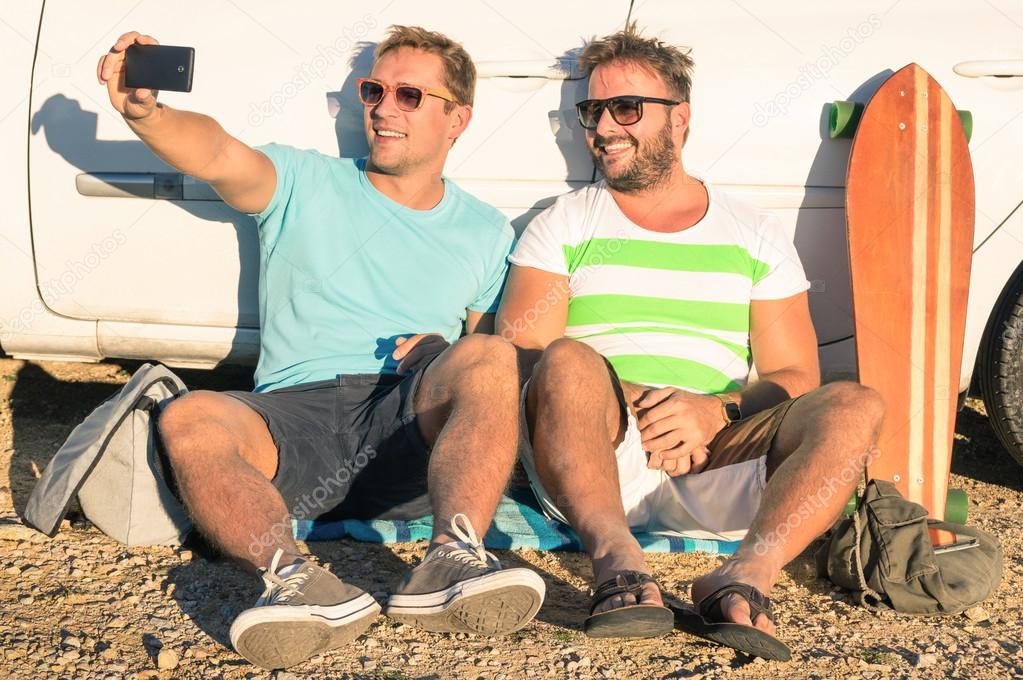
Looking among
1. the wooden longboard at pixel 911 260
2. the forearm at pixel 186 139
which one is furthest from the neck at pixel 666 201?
the forearm at pixel 186 139

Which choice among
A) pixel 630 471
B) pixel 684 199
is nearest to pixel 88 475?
pixel 630 471

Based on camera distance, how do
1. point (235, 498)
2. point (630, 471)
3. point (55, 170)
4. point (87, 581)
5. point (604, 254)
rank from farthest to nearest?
point (55, 170), point (604, 254), point (630, 471), point (87, 581), point (235, 498)

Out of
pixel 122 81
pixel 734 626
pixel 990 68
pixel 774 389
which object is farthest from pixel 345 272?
pixel 990 68

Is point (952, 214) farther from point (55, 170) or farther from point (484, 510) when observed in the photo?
point (55, 170)

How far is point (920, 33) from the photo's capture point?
340cm

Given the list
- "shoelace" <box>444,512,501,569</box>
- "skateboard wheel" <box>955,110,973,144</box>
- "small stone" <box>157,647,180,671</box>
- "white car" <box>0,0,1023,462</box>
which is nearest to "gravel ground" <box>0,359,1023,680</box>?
"small stone" <box>157,647,180,671</box>

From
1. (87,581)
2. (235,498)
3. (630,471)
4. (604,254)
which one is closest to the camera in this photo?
(235,498)

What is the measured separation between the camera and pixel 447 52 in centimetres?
327

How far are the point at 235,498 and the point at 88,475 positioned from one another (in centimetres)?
55

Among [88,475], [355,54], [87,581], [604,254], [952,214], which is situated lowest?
[87,581]

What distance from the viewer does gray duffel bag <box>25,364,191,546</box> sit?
2766mm

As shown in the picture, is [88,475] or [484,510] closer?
[484,510]

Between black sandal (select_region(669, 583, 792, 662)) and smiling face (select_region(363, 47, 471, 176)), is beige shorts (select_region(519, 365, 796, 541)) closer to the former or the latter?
black sandal (select_region(669, 583, 792, 662))

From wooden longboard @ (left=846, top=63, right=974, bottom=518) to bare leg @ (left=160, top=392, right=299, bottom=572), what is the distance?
1.85 meters
